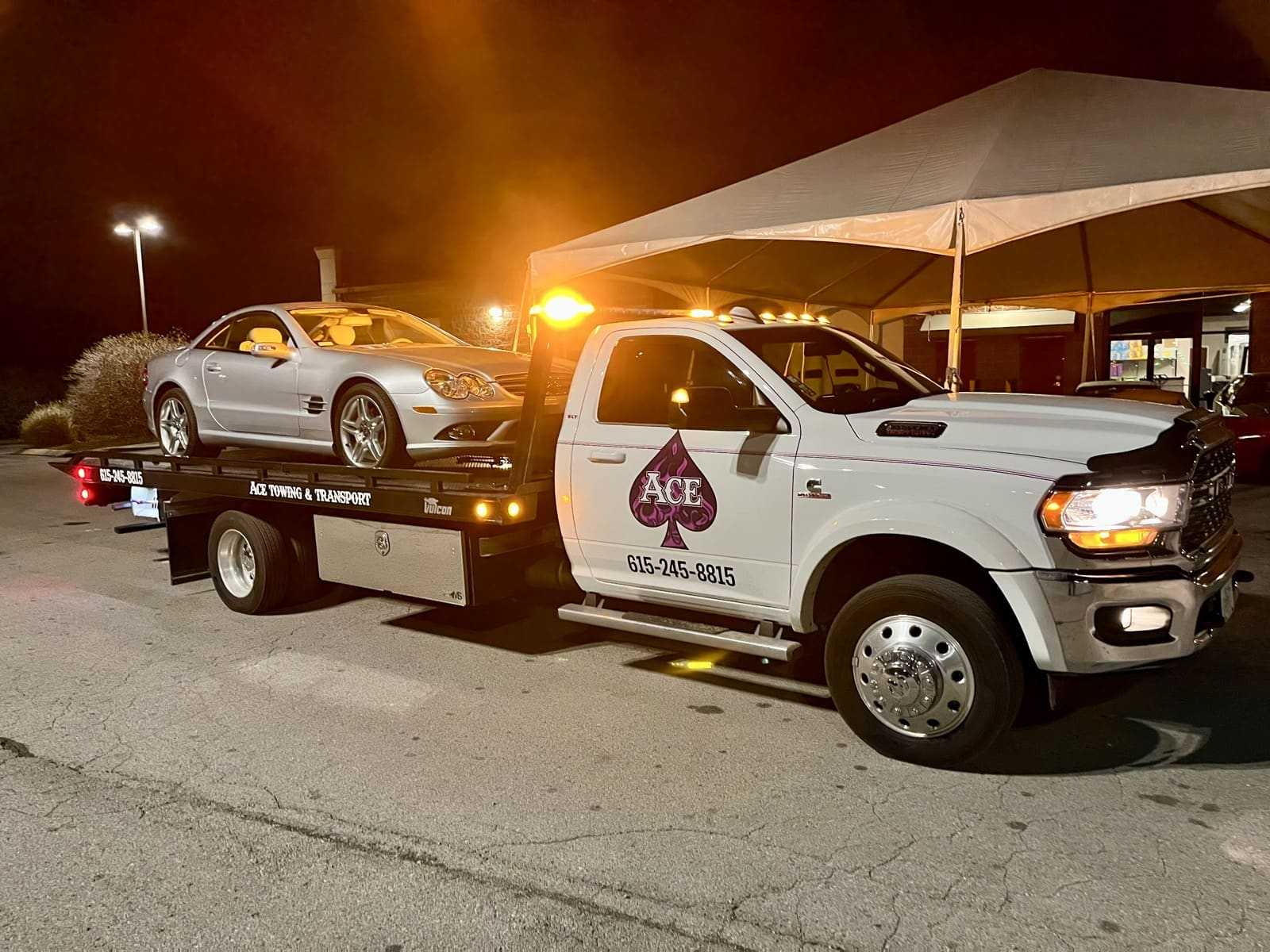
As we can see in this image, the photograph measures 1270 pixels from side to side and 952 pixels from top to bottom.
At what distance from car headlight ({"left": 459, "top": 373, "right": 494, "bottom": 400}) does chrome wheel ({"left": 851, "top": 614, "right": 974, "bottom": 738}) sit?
329 cm

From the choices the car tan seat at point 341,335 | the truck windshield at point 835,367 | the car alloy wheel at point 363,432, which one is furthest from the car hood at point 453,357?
the truck windshield at point 835,367

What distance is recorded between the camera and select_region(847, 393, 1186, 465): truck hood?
3.72 m

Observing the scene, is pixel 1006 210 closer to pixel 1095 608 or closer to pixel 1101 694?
pixel 1101 694

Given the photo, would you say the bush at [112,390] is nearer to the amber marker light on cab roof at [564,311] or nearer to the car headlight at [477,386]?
the car headlight at [477,386]

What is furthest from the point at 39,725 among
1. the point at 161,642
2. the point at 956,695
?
the point at 956,695

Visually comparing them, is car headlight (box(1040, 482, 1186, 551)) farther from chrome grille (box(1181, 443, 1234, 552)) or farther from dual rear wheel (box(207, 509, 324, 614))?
dual rear wheel (box(207, 509, 324, 614))

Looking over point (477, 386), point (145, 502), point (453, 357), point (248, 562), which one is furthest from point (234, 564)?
point (477, 386)

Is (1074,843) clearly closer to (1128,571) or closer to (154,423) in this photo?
(1128,571)

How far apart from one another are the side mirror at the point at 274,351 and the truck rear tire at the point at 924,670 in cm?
472

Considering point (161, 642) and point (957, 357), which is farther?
point (957, 357)

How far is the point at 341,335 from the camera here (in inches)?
285

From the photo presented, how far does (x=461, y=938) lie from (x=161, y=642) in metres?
4.39

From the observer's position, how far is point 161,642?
20.7 feet

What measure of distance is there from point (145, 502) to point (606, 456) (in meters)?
4.62
